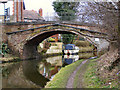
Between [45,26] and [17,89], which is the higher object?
[45,26]

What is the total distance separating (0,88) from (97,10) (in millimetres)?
7190

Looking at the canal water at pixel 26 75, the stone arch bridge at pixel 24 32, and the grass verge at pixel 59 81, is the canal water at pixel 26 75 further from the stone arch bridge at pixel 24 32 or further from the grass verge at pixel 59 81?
the stone arch bridge at pixel 24 32

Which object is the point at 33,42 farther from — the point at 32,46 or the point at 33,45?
the point at 33,45

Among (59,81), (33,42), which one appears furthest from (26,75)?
(33,42)

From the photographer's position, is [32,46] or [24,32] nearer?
[24,32]

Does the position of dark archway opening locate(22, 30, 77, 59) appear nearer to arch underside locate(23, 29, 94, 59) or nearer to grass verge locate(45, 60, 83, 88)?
arch underside locate(23, 29, 94, 59)

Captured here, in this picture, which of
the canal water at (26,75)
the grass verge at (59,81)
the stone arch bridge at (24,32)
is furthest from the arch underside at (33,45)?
the grass verge at (59,81)

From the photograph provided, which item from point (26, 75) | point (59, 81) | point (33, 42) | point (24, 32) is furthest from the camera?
point (33, 42)

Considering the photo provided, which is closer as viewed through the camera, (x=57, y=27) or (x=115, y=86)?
(x=115, y=86)

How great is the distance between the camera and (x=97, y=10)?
34.7 feet

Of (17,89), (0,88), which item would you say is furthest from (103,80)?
(0,88)

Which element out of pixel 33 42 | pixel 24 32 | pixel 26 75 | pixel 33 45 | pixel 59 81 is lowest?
pixel 26 75

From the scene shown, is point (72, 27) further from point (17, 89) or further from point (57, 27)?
point (17, 89)

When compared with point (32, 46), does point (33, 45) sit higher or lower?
higher
